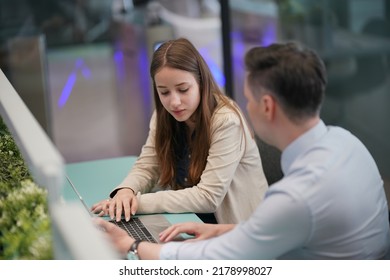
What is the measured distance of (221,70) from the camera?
4871 millimetres

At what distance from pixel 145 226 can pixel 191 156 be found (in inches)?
13.3

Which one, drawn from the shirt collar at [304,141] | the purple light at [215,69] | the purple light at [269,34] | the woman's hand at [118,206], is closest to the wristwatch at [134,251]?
the woman's hand at [118,206]

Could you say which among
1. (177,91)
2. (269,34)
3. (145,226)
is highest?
(177,91)

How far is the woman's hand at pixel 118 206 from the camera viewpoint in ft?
6.87

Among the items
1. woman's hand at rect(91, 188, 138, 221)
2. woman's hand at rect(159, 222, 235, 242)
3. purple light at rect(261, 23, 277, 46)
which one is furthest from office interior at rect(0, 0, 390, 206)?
woman's hand at rect(159, 222, 235, 242)

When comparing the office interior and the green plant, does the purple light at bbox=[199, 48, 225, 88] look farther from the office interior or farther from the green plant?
the green plant

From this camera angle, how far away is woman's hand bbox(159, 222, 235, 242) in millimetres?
1877

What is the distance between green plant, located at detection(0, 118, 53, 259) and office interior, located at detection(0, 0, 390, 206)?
2340 millimetres

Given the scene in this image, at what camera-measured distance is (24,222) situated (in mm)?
1508

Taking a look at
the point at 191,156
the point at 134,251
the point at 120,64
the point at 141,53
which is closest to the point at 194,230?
the point at 134,251

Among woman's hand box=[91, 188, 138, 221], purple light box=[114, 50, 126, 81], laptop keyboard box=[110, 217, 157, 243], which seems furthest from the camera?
purple light box=[114, 50, 126, 81]

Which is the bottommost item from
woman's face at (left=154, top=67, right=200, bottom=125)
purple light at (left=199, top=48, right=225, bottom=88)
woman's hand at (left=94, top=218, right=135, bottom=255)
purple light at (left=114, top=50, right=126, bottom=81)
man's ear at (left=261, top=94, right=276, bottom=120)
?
purple light at (left=114, top=50, right=126, bottom=81)

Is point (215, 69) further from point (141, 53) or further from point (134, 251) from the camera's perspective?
point (134, 251)

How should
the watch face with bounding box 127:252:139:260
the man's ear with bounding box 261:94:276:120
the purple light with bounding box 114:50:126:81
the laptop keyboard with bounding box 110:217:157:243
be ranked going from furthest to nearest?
the purple light with bounding box 114:50:126:81 → the laptop keyboard with bounding box 110:217:157:243 → the watch face with bounding box 127:252:139:260 → the man's ear with bounding box 261:94:276:120
